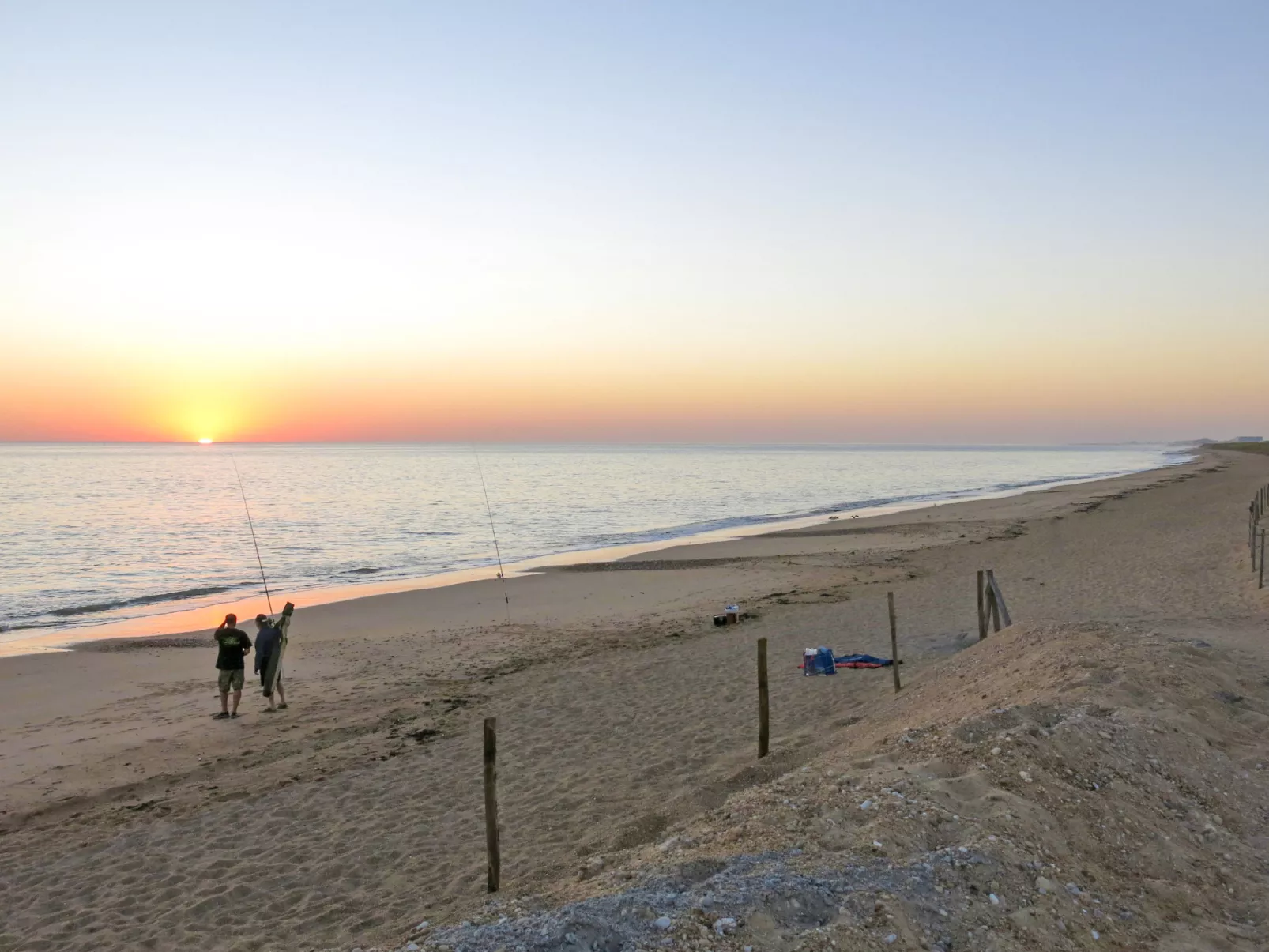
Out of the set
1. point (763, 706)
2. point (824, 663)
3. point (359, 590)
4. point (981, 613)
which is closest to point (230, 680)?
point (763, 706)

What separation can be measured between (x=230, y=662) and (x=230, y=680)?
0.31 meters

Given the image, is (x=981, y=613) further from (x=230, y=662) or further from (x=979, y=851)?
(x=230, y=662)

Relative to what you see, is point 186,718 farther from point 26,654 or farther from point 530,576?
point 530,576

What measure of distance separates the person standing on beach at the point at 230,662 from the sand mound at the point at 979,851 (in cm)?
833

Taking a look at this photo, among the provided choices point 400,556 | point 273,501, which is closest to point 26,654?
point 400,556

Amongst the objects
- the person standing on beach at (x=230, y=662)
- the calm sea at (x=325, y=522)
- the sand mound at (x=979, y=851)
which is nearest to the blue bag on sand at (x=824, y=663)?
the sand mound at (x=979, y=851)

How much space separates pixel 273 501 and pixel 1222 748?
213 feet

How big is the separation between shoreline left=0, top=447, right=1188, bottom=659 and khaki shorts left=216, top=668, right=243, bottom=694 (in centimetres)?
781

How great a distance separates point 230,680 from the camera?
41.9 ft

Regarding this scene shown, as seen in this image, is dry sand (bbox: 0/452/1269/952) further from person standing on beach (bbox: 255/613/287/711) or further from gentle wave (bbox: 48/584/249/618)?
gentle wave (bbox: 48/584/249/618)

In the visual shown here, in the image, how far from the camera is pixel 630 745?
35.3ft

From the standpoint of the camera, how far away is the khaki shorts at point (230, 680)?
41.7 feet

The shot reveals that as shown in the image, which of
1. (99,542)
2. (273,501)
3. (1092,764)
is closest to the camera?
(1092,764)

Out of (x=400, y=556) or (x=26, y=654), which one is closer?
(x=26, y=654)
